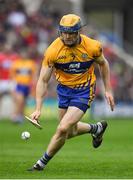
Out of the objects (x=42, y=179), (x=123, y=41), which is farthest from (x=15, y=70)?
(x=42, y=179)

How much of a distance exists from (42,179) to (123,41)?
26992 millimetres

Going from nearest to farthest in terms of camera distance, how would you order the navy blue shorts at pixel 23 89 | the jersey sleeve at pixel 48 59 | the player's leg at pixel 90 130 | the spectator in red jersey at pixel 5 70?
the jersey sleeve at pixel 48 59 < the player's leg at pixel 90 130 < the navy blue shorts at pixel 23 89 < the spectator in red jersey at pixel 5 70

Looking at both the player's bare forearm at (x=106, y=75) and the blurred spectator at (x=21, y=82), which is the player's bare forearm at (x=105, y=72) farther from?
the blurred spectator at (x=21, y=82)

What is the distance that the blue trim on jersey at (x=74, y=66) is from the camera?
13.0 metres

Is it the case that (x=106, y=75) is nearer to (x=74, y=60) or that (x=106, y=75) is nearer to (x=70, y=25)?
(x=74, y=60)

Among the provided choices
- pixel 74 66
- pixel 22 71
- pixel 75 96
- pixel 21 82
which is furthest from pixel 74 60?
pixel 22 71

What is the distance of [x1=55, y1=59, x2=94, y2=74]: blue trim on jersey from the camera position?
42.8ft

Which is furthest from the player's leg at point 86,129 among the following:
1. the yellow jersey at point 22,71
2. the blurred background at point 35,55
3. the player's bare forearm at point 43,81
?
the yellow jersey at point 22,71

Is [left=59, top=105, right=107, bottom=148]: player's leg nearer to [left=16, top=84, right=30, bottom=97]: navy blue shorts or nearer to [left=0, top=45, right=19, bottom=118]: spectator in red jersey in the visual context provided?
[left=16, top=84, right=30, bottom=97]: navy blue shorts

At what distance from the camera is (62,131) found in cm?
1268

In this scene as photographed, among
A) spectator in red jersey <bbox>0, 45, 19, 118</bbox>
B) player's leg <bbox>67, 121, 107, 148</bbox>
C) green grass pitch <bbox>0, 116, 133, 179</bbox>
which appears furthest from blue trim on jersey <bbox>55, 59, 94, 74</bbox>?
spectator in red jersey <bbox>0, 45, 19, 118</bbox>

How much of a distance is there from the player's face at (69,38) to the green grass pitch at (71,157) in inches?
74.2

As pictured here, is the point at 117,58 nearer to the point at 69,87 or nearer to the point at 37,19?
the point at 37,19

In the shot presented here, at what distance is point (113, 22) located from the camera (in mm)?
40406
